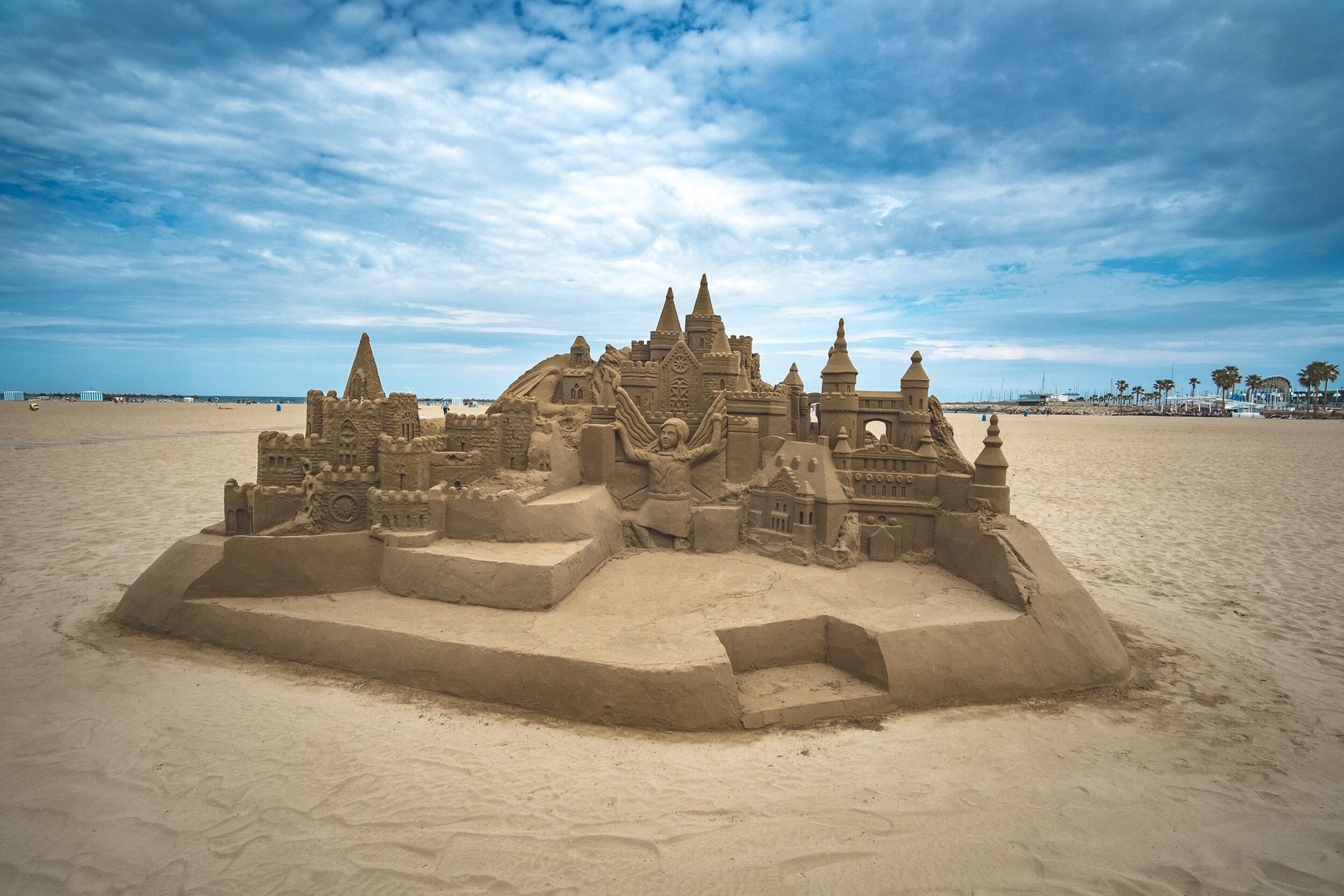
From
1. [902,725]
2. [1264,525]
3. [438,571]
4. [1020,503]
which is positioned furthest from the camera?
[1020,503]

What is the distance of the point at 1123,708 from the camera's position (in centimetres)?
863

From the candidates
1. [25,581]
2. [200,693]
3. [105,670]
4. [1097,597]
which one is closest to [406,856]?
[200,693]

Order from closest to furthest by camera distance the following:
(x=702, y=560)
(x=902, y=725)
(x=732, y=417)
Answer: (x=902, y=725), (x=702, y=560), (x=732, y=417)

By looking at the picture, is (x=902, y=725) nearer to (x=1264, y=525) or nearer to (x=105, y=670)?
(x=105, y=670)

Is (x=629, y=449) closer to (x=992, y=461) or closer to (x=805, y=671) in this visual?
(x=805, y=671)

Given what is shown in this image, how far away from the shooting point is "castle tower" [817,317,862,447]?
1281 cm

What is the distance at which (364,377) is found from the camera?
12.7 m

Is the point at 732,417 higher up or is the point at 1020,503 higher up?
the point at 732,417

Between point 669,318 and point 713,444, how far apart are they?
235 inches

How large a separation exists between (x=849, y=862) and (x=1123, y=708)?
5.47 meters

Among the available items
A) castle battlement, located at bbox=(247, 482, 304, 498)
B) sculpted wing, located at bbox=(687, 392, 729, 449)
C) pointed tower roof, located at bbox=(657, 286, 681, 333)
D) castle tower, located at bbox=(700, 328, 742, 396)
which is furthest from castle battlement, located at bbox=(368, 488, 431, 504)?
pointed tower roof, located at bbox=(657, 286, 681, 333)

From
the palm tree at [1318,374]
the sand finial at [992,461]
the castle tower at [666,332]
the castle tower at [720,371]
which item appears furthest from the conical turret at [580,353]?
the palm tree at [1318,374]

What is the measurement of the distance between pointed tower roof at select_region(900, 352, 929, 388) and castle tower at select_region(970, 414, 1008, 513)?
1842mm

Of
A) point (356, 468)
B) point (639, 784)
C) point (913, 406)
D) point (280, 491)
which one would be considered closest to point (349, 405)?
point (356, 468)
